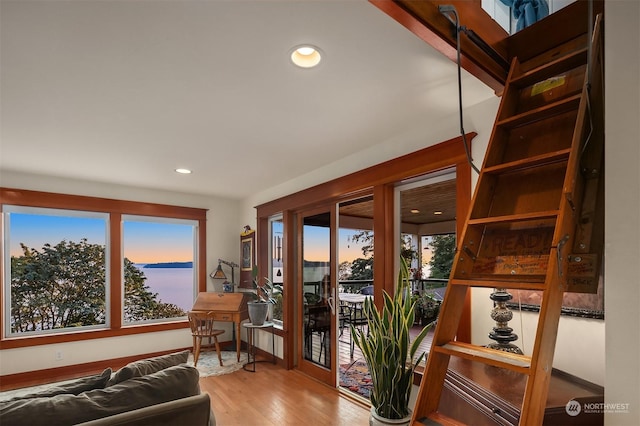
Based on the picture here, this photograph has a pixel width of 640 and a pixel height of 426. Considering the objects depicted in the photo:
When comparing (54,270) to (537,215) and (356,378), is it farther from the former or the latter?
(537,215)

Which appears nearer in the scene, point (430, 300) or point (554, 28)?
point (554, 28)

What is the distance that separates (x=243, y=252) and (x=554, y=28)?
4987mm

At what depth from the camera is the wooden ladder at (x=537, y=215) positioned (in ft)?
3.57

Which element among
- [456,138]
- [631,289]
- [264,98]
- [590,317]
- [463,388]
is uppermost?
[264,98]

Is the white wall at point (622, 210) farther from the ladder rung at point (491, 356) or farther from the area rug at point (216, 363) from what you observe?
the area rug at point (216, 363)

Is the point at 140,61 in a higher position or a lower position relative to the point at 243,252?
higher

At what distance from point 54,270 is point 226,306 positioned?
2.13 m

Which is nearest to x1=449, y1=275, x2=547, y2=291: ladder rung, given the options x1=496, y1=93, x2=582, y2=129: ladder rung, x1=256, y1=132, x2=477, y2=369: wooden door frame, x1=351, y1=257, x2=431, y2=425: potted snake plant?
x1=496, y1=93, x2=582, y2=129: ladder rung

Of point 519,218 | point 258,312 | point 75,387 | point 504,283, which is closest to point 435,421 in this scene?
point 504,283

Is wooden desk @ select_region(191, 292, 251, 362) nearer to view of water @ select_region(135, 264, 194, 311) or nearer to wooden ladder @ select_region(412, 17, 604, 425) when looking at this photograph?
view of water @ select_region(135, 264, 194, 311)

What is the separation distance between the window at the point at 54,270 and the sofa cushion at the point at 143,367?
3426 mm

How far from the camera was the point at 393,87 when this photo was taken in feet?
7.22

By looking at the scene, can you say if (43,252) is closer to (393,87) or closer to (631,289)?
(393,87)

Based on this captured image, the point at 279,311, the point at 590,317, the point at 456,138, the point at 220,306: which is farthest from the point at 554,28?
the point at 220,306
